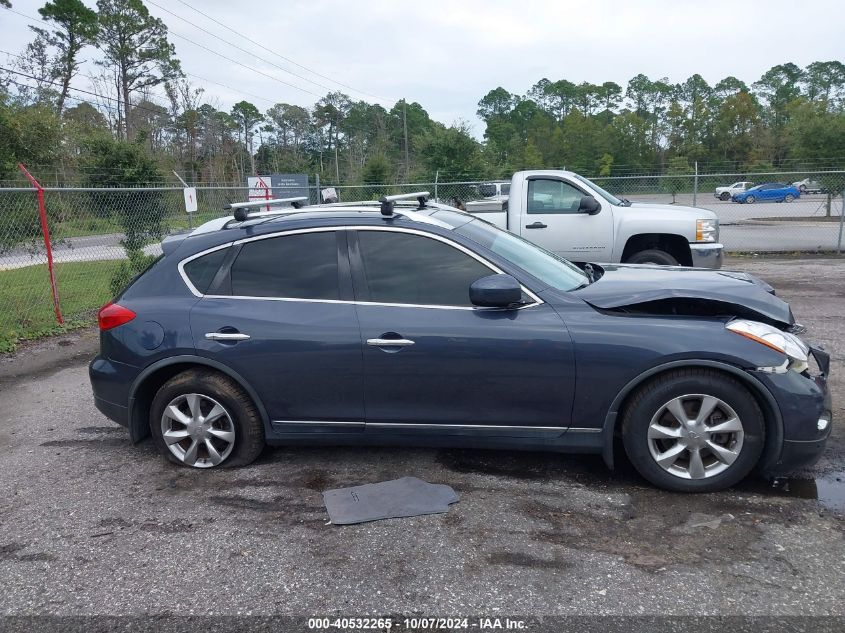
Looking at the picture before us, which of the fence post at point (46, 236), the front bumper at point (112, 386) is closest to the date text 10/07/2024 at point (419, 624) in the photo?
the front bumper at point (112, 386)

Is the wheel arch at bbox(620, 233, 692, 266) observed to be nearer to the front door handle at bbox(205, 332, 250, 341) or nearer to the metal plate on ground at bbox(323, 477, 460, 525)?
the metal plate on ground at bbox(323, 477, 460, 525)

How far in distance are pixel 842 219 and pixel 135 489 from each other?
15.2m

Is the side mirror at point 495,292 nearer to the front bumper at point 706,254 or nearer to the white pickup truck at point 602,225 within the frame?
the white pickup truck at point 602,225

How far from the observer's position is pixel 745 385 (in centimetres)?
351

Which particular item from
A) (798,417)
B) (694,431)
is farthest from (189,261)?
(798,417)

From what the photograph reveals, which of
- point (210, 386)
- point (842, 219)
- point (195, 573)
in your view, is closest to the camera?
point (195, 573)

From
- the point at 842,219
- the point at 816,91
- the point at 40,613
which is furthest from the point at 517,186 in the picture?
the point at 816,91

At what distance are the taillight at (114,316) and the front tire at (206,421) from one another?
0.50 meters

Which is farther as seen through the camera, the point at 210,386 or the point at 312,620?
the point at 210,386

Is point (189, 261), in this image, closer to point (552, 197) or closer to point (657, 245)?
point (552, 197)

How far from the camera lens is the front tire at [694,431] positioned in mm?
3494

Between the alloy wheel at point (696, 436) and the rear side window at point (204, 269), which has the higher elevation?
the rear side window at point (204, 269)

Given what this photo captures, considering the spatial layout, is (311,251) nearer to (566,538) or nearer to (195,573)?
(195,573)

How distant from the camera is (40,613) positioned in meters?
2.82
